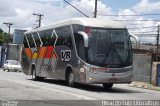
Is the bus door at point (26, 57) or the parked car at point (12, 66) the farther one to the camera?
the parked car at point (12, 66)

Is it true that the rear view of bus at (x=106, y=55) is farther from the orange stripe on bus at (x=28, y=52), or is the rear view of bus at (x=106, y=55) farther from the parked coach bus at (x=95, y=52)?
the orange stripe on bus at (x=28, y=52)

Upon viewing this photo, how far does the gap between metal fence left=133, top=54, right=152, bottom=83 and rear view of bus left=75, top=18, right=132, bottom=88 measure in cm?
1452

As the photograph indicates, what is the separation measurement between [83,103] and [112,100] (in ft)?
6.43

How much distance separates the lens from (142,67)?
37.3m

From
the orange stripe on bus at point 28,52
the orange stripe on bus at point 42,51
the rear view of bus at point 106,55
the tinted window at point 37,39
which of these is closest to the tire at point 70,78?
the rear view of bus at point 106,55

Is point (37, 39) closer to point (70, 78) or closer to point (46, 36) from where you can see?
point (46, 36)

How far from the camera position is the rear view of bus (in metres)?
21.0

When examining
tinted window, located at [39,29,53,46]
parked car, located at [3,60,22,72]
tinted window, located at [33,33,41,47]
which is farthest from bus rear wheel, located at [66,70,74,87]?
parked car, located at [3,60,22,72]

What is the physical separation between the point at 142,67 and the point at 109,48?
1656 centimetres

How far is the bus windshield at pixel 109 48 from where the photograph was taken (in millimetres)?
21141

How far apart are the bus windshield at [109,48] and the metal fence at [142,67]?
1445cm

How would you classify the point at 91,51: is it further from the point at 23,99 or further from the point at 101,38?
the point at 23,99

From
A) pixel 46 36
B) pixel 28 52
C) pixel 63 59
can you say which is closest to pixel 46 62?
pixel 46 36

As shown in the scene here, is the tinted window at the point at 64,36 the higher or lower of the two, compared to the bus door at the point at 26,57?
higher
